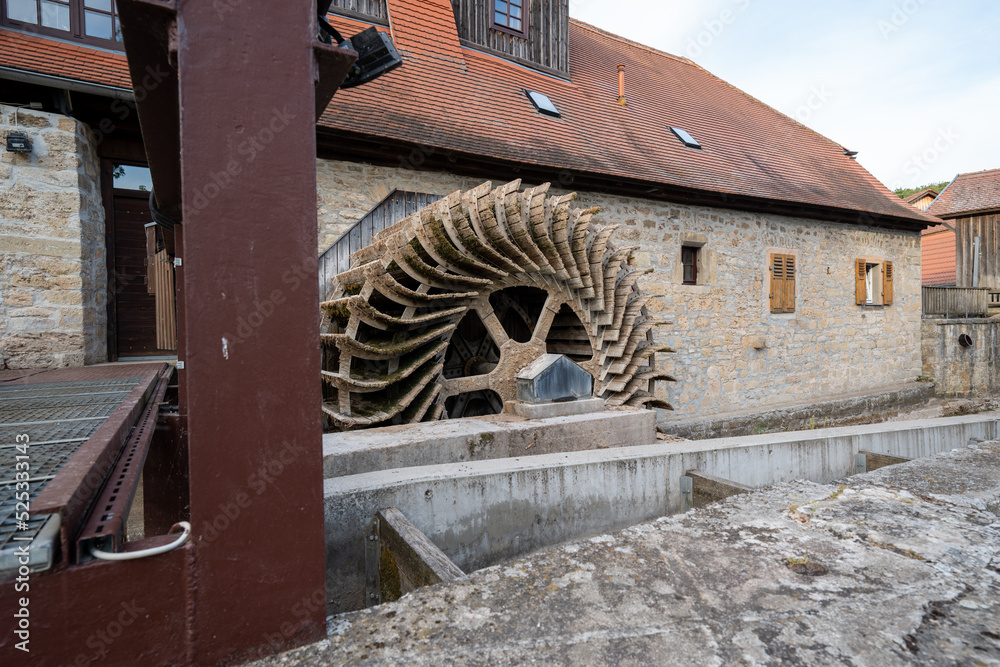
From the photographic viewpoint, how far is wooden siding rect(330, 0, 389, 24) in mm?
7883

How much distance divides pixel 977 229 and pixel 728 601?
2288 cm

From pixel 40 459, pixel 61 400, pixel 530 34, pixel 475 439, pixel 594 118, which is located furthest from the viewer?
pixel 530 34

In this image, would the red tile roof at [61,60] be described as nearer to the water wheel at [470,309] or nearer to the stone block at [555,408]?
the water wheel at [470,309]

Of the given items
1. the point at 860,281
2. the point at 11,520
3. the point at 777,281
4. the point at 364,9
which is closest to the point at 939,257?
the point at 860,281

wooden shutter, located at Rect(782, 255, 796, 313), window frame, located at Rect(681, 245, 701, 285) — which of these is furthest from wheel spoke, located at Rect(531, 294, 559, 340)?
wooden shutter, located at Rect(782, 255, 796, 313)

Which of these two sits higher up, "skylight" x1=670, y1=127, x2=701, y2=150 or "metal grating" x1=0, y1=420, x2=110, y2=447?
"skylight" x1=670, y1=127, x2=701, y2=150

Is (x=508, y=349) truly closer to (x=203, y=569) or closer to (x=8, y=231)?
(x=203, y=569)

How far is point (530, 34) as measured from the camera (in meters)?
9.81

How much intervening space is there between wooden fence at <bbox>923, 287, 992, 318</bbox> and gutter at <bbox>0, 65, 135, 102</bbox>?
56.4ft

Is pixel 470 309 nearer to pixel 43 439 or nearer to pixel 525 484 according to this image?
pixel 525 484

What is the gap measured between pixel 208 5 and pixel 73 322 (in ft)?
16.5

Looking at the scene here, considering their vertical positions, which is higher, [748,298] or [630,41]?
[630,41]

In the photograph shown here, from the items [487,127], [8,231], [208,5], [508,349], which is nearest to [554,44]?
[487,127]

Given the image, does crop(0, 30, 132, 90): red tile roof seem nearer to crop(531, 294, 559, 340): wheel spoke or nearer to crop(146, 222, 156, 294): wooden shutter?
crop(146, 222, 156, 294): wooden shutter
